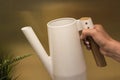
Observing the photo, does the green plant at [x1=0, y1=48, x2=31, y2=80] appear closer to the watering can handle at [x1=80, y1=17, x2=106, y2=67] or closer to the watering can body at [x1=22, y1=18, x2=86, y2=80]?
the watering can body at [x1=22, y1=18, x2=86, y2=80]

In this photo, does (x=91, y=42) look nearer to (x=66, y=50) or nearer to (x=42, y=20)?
(x=66, y=50)

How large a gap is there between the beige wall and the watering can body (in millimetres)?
170

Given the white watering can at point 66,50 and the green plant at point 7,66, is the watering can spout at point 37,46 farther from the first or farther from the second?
the green plant at point 7,66

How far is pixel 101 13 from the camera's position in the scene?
0.84 metres

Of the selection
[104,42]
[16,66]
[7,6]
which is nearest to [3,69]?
[16,66]

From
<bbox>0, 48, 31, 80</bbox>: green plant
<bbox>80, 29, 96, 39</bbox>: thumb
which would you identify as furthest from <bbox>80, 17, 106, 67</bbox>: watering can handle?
<bbox>0, 48, 31, 80</bbox>: green plant

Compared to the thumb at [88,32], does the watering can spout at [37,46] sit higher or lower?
lower

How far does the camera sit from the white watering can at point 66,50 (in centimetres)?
64

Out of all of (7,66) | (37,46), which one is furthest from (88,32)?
(7,66)

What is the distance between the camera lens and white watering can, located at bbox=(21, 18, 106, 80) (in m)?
0.64

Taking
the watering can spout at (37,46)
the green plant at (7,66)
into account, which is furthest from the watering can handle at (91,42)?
the green plant at (7,66)

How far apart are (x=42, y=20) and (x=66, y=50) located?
24 cm

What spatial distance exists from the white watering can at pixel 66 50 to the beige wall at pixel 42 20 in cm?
17

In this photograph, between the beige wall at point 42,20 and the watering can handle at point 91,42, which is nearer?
the watering can handle at point 91,42
